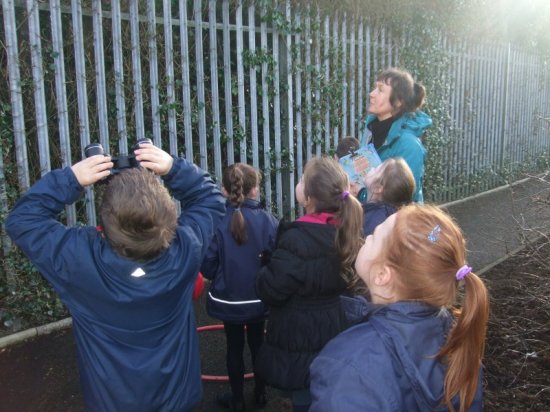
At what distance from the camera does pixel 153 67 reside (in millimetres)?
4625

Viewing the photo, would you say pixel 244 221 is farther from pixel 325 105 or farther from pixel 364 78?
pixel 364 78

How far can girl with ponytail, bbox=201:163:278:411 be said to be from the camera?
3271 millimetres

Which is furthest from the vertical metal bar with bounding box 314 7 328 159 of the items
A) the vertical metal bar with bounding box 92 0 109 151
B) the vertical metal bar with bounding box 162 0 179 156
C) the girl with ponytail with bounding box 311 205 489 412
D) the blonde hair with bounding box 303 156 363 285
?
the girl with ponytail with bounding box 311 205 489 412

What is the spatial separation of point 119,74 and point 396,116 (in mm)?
2307

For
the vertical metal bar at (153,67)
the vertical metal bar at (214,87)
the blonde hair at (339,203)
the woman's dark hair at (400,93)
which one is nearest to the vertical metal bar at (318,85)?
the vertical metal bar at (214,87)

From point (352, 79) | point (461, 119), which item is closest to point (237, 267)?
point (352, 79)

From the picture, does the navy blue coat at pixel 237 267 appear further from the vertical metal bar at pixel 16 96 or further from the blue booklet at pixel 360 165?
the vertical metal bar at pixel 16 96

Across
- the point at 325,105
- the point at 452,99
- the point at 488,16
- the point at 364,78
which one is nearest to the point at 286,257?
the point at 325,105

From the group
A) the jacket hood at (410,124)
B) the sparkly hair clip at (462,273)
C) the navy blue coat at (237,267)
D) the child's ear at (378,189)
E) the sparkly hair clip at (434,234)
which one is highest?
the jacket hood at (410,124)

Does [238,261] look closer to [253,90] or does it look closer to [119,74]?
[119,74]

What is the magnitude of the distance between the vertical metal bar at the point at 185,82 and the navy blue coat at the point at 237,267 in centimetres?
177

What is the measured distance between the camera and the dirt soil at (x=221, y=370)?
338 cm

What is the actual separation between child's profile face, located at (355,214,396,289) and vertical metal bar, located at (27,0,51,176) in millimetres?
3119

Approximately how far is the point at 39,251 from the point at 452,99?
8582 millimetres
